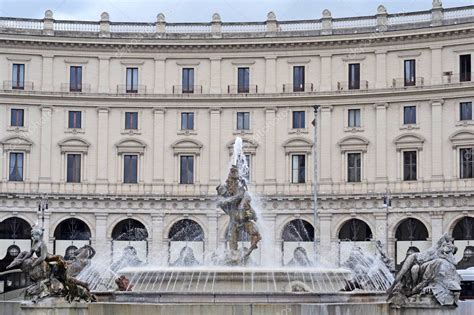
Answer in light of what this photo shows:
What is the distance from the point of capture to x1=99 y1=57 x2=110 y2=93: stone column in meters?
76.4

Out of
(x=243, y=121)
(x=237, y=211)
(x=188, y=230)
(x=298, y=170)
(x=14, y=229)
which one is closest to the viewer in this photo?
(x=237, y=211)

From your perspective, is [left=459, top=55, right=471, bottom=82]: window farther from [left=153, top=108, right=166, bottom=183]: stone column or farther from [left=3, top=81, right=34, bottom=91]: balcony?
[left=3, top=81, right=34, bottom=91]: balcony

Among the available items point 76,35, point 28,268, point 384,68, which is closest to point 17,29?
point 76,35

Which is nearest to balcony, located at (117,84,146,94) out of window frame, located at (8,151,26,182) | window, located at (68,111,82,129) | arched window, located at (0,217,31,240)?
window, located at (68,111,82,129)

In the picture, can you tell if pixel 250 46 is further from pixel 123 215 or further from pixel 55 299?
pixel 55 299

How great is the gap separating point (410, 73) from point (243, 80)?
1225 cm

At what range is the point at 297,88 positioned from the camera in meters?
75.7

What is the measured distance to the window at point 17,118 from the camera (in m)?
75.4

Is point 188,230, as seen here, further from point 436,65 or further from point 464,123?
point 436,65

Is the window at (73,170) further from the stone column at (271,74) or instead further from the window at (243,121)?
the stone column at (271,74)

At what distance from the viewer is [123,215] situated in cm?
7481

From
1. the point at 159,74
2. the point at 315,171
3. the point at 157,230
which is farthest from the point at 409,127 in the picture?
the point at 157,230

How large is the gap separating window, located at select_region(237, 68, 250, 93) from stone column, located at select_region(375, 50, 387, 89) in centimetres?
949

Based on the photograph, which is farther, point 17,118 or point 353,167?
point 17,118
